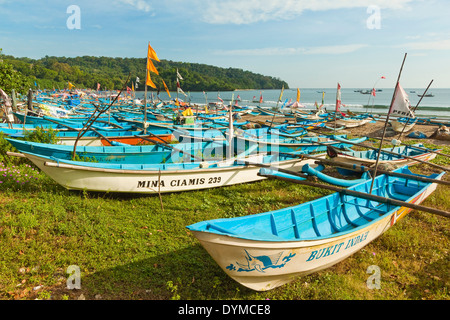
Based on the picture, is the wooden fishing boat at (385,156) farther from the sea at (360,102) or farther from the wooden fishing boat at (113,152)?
the wooden fishing boat at (113,152)

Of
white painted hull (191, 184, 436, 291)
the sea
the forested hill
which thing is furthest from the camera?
the forested hill

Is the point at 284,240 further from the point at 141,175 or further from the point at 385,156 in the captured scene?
the point at 385,156

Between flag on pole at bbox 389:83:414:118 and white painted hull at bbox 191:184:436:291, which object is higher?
flag on pole at bbox 389:83:414:118

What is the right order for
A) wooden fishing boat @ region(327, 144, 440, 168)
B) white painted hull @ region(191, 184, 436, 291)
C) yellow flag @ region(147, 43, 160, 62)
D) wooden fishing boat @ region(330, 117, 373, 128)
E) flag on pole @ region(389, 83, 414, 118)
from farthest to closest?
wooden fishing boat @ region(330, 117, 373, 128) < yellow flag @ region(147, 43, 160, 62) < wooden fishing boat @ region(327, 144, 440, 168) < flag on pole @ region(389, 83, 414, 118) < white painted hull @ region(191, 184, 436, 291)

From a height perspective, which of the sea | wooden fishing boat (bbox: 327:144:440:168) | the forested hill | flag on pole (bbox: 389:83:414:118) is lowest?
wooden fishing boat (bbox: 327:144:440:168)

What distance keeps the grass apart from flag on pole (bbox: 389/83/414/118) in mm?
2811

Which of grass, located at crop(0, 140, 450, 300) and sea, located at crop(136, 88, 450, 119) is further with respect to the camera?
sea, located at crop(136, 88, 450, 119)

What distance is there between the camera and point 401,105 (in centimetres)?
592

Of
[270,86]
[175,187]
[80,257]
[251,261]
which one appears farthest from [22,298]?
[270,86]

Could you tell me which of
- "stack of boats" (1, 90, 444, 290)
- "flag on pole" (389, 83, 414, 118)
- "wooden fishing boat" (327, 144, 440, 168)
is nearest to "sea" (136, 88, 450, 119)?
"wooden fishing boat" (327, 144, 440, 168)

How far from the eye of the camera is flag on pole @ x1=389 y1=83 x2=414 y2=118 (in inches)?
230

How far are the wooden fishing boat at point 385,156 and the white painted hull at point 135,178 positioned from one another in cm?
416

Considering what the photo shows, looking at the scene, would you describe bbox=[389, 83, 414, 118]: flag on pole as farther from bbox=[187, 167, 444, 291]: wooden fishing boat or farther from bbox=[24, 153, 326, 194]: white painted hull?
bbox=[24, 153, 326, 194]: white painted hull
